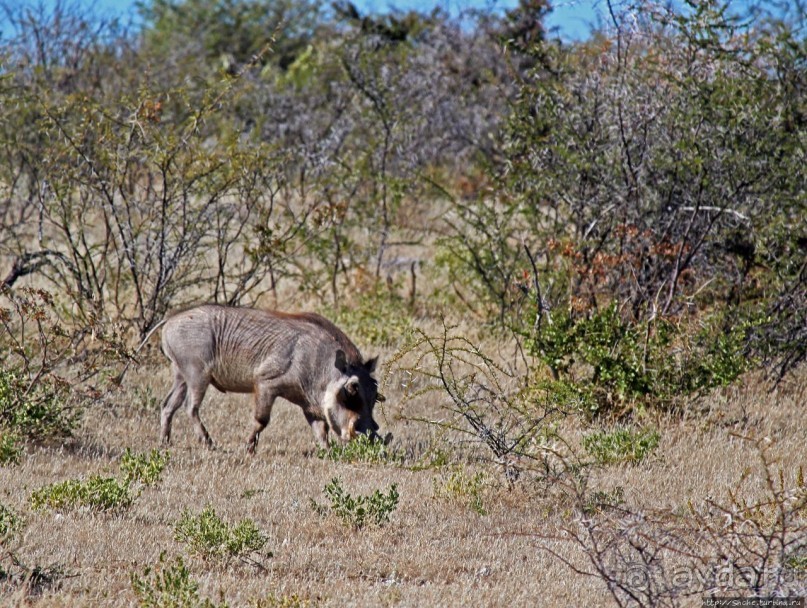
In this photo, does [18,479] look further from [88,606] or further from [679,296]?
[679,296]

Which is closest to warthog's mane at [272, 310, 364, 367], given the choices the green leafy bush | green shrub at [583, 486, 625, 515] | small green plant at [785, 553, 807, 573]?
the green leafy bush

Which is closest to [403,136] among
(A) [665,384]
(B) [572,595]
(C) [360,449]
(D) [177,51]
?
(A) [665,384]

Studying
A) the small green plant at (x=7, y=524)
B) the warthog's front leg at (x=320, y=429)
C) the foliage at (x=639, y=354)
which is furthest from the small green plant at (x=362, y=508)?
the foliage at (x=639, y=354)

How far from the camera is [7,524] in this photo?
5.62 metres

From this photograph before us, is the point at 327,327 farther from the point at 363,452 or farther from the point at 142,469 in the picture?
the point at 142,469

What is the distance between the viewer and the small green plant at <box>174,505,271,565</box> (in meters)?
5.46

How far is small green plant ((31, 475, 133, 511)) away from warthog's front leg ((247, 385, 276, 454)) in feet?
6.30

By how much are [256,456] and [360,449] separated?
2.80 feet

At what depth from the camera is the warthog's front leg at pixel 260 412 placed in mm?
8148

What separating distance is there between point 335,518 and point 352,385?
1672mm

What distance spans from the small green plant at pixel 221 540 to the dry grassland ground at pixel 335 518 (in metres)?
0.05

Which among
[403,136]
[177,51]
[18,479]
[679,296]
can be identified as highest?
[177,51]

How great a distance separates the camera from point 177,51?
23422 mm

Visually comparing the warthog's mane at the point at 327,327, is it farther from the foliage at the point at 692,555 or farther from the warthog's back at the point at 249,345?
the foliage at the point at 692,555
